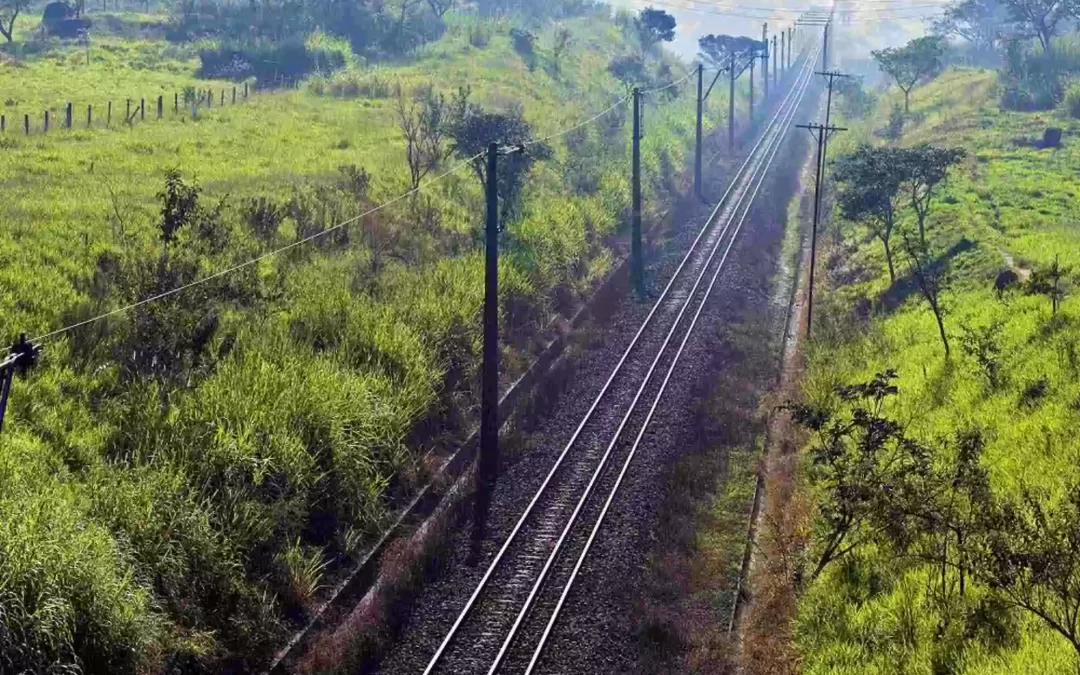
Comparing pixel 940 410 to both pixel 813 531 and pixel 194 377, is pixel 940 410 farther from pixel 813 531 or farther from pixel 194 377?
pixel 194 377

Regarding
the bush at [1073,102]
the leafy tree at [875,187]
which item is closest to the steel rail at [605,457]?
the leafy tree at [875,187]

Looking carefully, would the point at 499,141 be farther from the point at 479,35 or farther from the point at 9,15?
the point at 9,15

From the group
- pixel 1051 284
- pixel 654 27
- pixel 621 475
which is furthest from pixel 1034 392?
pixel 654 27

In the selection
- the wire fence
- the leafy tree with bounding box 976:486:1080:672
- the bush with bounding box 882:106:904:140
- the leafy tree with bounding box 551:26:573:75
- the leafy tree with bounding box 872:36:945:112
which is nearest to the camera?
the leafy tree with bounding box 976:486:1080:672

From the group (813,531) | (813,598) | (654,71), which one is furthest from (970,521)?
(654,71)

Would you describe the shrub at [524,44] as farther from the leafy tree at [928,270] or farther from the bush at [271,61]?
the leafy tree at [928,270]

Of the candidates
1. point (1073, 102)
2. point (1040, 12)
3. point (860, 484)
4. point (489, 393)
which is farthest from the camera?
point (1040, 12)

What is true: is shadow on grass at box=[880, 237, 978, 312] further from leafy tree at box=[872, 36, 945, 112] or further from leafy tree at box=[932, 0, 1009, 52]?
leafy tree at box=[932, 0, 1009, 52]

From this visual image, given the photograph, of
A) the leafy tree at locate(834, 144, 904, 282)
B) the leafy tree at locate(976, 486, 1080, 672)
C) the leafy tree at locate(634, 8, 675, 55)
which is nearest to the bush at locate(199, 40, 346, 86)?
the leafy tree at locate(634, 8, 675, 55)
